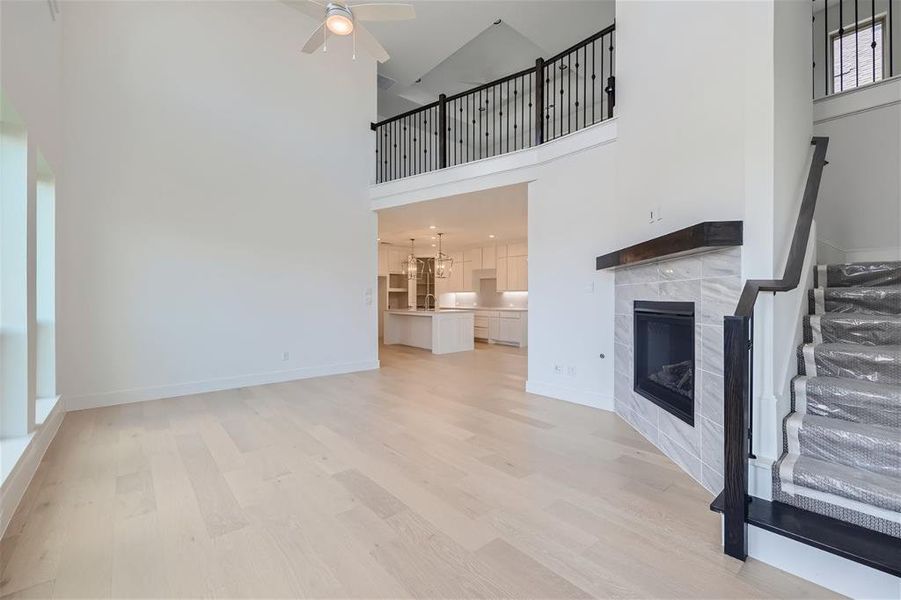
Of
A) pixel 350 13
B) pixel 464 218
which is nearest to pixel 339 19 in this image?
pixel 350 13

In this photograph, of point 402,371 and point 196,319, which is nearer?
point 196,319

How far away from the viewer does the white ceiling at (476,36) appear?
5.53 m

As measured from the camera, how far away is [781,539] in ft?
5.46

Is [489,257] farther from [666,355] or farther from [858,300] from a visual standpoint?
[858,300]

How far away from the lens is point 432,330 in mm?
8117

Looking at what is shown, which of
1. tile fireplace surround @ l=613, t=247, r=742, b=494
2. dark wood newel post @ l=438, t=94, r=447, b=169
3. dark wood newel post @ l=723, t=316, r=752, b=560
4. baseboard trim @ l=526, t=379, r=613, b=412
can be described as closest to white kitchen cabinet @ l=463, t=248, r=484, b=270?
dark wood newel post @ l=438, t=94, r=447, b=169

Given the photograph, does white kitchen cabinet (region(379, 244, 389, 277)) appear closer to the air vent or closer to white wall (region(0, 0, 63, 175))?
the air vent

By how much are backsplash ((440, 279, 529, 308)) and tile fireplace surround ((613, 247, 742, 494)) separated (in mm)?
7226

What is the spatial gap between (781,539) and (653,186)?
246 cm

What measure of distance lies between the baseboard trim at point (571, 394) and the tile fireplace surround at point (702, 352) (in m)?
0.74

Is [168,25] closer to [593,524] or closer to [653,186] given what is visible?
[653,186]

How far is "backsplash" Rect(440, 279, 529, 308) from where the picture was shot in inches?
418

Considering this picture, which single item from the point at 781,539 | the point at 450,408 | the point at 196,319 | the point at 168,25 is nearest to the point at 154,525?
the point at 450,408

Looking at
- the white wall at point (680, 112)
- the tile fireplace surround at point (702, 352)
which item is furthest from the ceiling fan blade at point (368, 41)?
the tile fireplace surround at point (702, 352)
